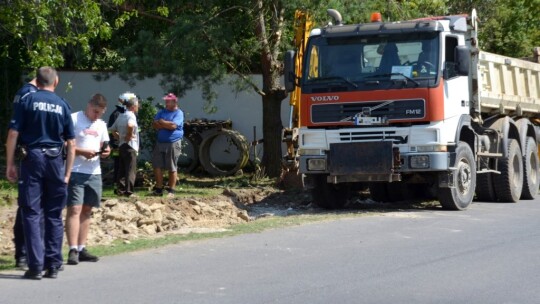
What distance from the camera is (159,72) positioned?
1912 cm

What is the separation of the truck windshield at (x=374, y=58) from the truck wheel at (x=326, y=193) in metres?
1.85

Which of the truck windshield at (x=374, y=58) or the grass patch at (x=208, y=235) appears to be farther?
the truck windshield at (x=374, y=58)

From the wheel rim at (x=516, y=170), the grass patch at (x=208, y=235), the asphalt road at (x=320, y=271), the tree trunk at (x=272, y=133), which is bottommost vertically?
the asphalt road at (x=320, y=271)

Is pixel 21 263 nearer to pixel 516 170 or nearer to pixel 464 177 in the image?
pixel 464 177

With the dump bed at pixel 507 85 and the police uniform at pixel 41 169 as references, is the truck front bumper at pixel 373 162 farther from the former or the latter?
the police uniform at pixel 41 169

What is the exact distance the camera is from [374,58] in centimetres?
1590

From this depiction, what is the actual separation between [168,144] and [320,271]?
26.1ft

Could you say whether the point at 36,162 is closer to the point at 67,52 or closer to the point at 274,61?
the point at 274,61

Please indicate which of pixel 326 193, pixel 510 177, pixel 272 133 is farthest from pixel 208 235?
pixel 272 133

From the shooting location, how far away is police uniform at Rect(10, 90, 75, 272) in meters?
9.34

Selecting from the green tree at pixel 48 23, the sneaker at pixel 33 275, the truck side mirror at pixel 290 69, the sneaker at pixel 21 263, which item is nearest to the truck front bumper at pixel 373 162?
the truck side mirror at pixel 290 69

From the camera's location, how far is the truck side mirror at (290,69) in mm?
16359

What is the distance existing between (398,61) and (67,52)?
39.8ft

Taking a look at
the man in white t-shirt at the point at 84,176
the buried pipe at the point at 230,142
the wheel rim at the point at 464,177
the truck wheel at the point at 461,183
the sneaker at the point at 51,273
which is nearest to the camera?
the sneaker at the point at 51,273
